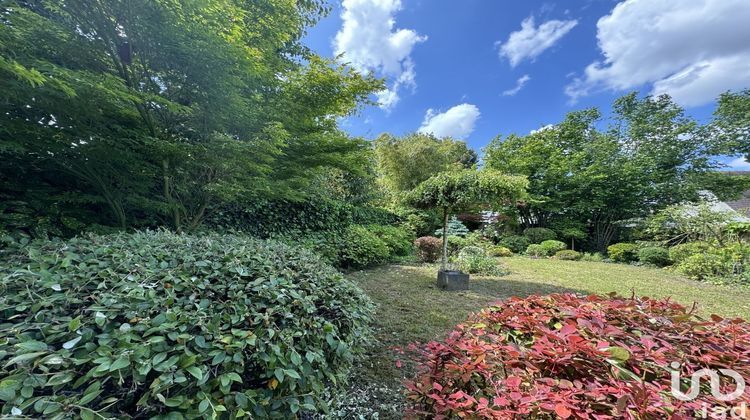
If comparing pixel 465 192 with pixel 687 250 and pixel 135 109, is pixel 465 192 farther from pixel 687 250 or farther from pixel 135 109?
pixel 687 250

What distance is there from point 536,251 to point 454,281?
640 centimetres

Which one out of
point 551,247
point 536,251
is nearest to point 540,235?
point 551,247

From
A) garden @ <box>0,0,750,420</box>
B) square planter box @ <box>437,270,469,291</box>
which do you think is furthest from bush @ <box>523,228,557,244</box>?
square planter box @ <box>437,270,469,291</box>

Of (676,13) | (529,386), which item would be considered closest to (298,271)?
(529,386)

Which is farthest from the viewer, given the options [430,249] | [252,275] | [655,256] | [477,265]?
[655,256]

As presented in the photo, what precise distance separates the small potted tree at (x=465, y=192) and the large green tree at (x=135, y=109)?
255cm

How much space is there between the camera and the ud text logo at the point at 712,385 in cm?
74

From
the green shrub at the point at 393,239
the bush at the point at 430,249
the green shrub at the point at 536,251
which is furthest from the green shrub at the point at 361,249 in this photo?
the green shrub at the point at 536,251

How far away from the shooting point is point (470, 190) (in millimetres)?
4758

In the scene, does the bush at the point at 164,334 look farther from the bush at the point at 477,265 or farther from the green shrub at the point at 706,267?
the green shrub at the point at 706,267

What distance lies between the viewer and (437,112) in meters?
10.9

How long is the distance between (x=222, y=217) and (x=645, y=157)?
1446 centimetres

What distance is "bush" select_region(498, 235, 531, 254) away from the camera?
34.1 feet

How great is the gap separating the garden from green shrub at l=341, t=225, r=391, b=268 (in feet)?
0.17
